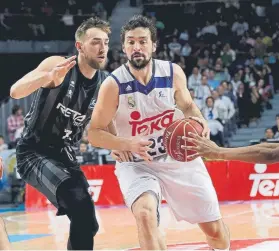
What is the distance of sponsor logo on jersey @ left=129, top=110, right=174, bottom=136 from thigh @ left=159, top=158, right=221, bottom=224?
0.37m

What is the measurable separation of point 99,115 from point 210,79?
12185 mm

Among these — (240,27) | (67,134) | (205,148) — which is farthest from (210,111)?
(205,148)

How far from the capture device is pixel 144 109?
581 cm

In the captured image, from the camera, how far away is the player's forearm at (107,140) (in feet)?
18.3

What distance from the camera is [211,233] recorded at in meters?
5.94

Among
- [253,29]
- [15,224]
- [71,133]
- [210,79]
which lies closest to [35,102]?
[71,133]

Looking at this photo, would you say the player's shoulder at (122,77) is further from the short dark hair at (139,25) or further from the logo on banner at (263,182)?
the logo on banner at (263,182)

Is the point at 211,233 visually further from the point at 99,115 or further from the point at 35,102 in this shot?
the point at 35,102

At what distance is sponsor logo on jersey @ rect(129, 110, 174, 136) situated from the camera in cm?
582

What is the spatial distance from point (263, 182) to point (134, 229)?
4.45 m

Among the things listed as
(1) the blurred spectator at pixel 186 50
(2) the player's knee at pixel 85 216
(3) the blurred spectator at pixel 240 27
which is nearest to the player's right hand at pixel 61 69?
(2) the player's knee at pixel 85 216

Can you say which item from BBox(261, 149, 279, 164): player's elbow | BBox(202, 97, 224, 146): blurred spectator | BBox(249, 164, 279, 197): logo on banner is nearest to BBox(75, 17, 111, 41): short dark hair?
BBox(261, 149, 279, 164): player's elbow

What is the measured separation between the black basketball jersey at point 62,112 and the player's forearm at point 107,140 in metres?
0.23

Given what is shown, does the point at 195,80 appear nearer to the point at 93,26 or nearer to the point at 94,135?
the point at 93,26
